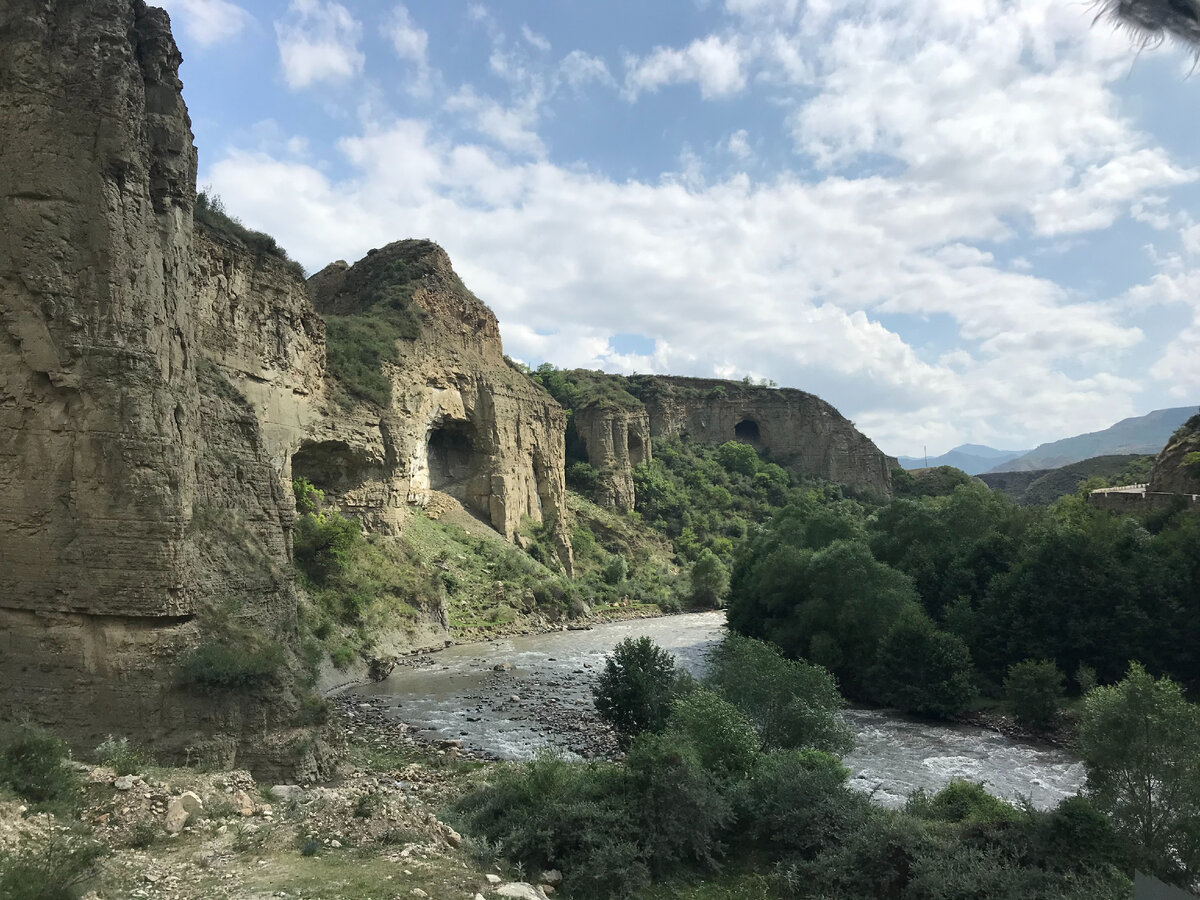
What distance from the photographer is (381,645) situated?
103ft

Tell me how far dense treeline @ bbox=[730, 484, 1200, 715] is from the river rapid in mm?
2522

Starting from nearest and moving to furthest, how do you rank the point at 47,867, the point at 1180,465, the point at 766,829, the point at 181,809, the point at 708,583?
the point at 47,867 < the point at 181,809 < the point at 766,829 < the point at 1180,465 < the point at 708,583

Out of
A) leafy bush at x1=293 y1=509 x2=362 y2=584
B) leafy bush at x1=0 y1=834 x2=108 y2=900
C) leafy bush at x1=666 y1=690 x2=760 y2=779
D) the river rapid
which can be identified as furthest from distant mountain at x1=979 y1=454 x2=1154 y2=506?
leafy bush at x1=0 y1=834 x2=108 y2=900

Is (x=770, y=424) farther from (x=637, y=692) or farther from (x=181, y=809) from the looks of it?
(x=181, y=809)

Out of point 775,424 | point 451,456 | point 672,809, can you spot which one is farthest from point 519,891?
point 775,424

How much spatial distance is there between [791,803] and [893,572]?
18.3 metres

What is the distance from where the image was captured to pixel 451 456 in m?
52.3

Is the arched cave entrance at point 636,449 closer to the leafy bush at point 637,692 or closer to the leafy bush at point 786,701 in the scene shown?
the leafy bush at point 637,692

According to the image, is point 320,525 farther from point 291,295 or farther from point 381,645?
point 291,295

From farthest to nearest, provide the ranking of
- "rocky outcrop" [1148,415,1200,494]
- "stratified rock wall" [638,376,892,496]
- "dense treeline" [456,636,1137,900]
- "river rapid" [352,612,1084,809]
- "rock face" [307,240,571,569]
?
"stratified rock wall" [638,376,892,496]
"rock face" [307,240,571,569]
"rocky outcrop" [1148,415,1200,494]
"river rapid" [352,612,1084,809]
"dense treeline" [456,636,1137,900]

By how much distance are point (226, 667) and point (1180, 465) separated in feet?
114

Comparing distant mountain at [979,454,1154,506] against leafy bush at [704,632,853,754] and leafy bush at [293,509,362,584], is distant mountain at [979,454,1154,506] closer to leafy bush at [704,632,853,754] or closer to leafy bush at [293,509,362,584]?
leafy bush at [704,632,853,754]

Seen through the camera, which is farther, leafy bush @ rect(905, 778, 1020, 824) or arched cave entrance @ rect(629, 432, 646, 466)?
arched cave entrance @ rect(629, 432, 646, 466)

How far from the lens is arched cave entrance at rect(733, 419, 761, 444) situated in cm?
10188
